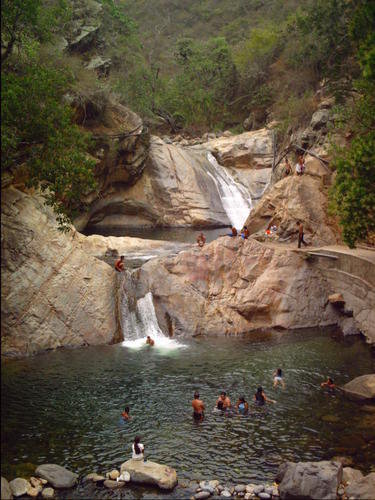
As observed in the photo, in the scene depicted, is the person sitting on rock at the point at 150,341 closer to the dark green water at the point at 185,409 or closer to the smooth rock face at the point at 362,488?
the dark green water at the point at 185,409

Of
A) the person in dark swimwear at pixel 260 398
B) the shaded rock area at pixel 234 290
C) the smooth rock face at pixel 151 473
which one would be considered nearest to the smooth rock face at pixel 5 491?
the smooth rock face at pixel 151 473

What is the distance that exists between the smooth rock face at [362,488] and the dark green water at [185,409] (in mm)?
1336

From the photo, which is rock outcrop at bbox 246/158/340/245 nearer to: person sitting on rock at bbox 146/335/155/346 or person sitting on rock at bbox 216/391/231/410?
person sitting on rock at bbox 146/335/155/346

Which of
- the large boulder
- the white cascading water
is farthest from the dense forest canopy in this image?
the white cascading water

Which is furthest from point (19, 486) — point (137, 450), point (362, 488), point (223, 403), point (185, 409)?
point (362, 488)

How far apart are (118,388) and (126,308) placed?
20.9 feet

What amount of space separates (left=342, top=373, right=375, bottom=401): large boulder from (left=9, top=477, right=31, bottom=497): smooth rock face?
10584 mm

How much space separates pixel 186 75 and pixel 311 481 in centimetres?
5714

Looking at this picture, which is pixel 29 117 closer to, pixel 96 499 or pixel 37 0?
pixel 37 0

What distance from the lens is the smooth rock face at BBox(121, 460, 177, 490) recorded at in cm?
1209

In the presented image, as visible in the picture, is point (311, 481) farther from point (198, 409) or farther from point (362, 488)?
point (198, 409)

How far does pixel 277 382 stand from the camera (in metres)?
17.8

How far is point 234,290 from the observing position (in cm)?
2441

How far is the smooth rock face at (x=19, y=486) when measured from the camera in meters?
11.5
